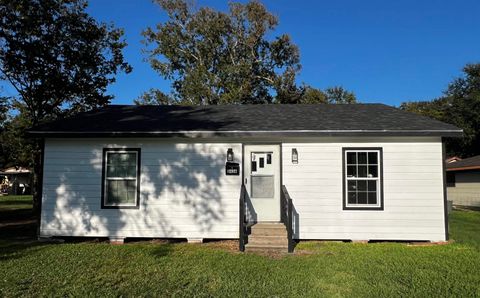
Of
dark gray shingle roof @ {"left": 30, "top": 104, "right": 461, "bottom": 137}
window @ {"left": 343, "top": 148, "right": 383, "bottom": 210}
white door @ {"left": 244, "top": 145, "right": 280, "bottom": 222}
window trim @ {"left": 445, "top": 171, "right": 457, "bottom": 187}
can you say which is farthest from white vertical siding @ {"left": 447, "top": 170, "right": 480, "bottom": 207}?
white door @ {"left": 244, "top": 145, "right": 280, "bottom": 222}

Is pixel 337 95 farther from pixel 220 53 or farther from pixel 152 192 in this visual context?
pixel 152 192

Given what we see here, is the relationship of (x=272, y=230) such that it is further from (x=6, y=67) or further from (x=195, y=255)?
(x=6, y=67)

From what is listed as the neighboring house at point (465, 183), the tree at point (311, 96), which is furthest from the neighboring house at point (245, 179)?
the tree at point (311, 96)

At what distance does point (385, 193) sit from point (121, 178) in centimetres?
667

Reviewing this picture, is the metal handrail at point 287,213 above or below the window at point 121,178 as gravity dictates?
below

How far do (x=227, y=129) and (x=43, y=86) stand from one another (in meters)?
10.6

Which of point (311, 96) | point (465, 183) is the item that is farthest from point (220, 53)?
point (465, 183)

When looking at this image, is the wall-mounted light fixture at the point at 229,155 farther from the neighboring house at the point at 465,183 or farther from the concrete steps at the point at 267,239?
the neighboring house at the point at 465,183

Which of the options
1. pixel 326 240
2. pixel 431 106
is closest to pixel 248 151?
pixel 326 240

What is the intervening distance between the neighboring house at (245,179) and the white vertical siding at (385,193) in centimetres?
2

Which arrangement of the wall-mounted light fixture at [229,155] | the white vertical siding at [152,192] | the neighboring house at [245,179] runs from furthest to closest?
1. the wall-mounted light fixture at [229,155]
2. the white vertical siding at [152,192]
3. the neighboring house at [245,179]

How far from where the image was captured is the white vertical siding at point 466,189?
71.6 feet

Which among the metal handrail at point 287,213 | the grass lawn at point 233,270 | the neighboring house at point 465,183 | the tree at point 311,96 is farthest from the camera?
the tree at point 311,96

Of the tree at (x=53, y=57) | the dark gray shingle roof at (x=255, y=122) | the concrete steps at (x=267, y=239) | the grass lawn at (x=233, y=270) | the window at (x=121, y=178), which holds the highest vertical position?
the tree at (x=53, y=57)
